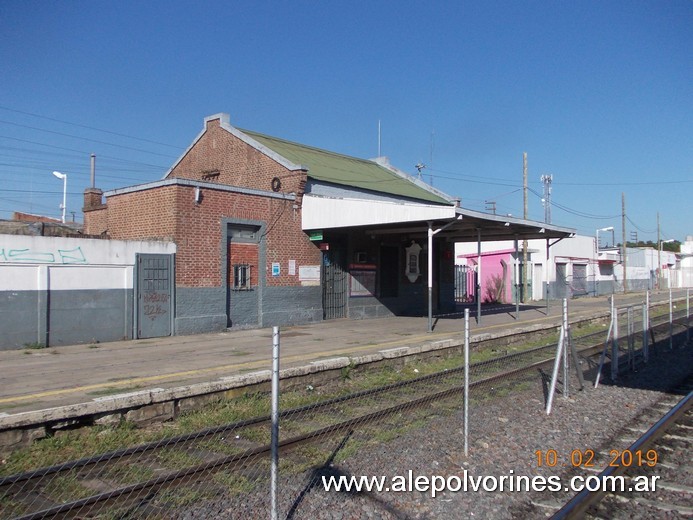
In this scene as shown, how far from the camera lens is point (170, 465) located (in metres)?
6.10

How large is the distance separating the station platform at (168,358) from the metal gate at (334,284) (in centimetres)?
123

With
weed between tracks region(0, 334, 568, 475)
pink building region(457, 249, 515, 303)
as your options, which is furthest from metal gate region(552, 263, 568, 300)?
weed between tracks region(0, 334, 568, 475)

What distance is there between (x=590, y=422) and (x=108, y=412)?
6.57m

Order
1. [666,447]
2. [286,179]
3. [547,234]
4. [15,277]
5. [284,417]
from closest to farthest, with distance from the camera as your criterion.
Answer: [666,447] → [284,417] → [15,277] → [286,179] → [547,234]

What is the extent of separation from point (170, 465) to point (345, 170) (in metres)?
18.8

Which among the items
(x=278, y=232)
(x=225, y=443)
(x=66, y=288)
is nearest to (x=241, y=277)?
(x=278, y=232)

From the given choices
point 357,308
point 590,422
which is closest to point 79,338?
point 357,308

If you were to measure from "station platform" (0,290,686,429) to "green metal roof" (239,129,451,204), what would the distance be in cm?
645

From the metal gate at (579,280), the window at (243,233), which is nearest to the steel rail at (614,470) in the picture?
the window at (243,233)

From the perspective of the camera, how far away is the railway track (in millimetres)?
5023

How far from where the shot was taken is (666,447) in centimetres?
706

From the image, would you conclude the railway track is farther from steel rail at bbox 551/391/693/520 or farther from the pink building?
the pink building

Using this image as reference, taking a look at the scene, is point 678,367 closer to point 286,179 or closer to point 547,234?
point 547,234

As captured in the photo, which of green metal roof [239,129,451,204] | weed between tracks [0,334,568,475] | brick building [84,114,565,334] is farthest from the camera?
green metal roof [239,129,451,204]
